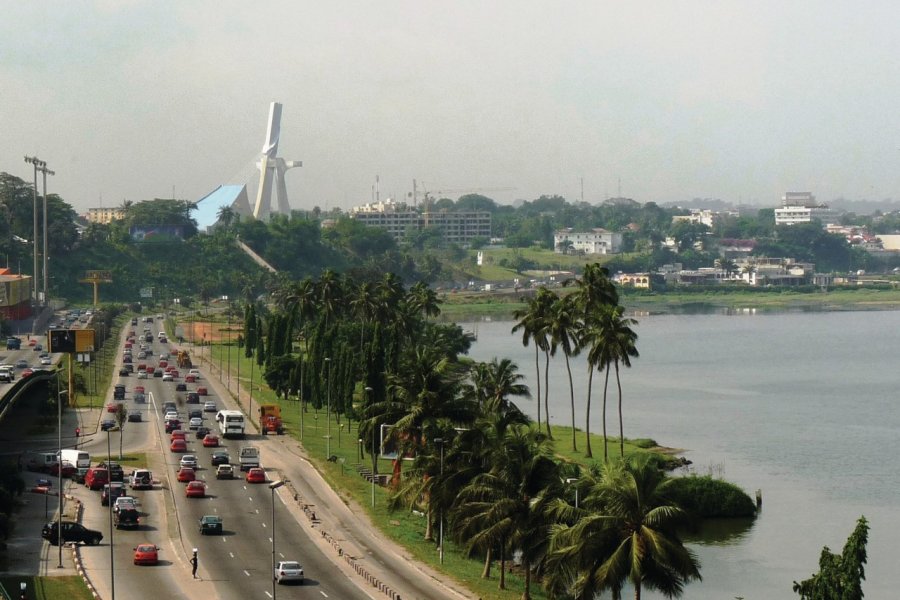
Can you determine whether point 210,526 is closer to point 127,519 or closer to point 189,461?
point 127,519

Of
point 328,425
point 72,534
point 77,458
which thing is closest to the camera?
point 72,534

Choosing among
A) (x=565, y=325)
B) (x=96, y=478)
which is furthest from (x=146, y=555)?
(x=565, y=325)

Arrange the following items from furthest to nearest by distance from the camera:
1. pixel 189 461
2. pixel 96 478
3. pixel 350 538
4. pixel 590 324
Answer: pixel 590 324, pixel 189 461, pixel 96 478, pixel 350 538

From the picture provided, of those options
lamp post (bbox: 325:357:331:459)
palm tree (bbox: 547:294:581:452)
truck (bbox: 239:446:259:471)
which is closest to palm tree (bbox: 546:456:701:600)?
truck (bbox: 239:446:259:471)

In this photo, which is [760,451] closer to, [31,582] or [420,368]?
[420,368]

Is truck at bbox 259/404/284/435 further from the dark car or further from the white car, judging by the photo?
the dark car
